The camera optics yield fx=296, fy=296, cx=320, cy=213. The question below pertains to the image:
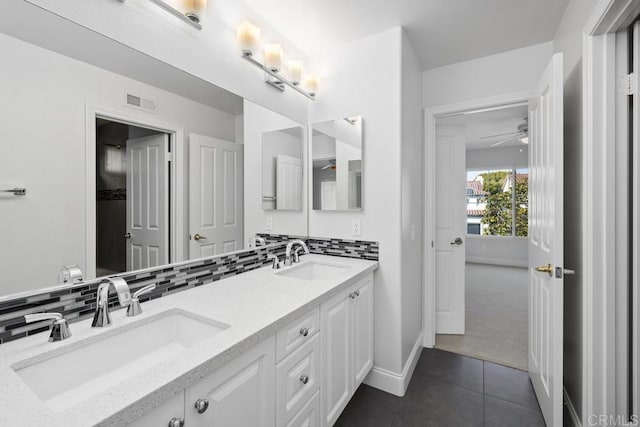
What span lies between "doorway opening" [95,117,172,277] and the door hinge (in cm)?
205

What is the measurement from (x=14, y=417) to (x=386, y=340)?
1.89 metres

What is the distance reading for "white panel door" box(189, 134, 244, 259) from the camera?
1.52m

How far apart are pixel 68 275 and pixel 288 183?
1.47 metres

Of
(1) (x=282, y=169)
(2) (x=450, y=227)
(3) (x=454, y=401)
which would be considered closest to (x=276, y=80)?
(1) (x=282, y=169)

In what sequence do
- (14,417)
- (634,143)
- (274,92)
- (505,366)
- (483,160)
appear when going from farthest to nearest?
(483,160)
(505,366)
(274,92)
(634,143)
(14,417)

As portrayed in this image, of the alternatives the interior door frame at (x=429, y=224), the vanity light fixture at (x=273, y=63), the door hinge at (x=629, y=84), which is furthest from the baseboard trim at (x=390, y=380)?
the vanity light fixture at (x=273, y=63)

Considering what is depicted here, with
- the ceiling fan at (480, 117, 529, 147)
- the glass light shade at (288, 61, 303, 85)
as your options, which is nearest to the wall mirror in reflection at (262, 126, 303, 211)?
the glass light shade at (288, 61, 303, 85)

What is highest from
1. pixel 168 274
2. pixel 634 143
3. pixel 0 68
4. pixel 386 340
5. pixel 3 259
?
pixel 0 68

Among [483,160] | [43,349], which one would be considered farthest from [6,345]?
[483,160]

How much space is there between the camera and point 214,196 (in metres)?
1.66

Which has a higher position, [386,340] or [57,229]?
[57,229]

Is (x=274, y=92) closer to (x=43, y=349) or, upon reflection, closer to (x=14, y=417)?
(x=43, y=349)

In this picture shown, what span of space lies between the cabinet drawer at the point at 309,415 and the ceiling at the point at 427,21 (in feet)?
7.01

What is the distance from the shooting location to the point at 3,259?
89 cm
